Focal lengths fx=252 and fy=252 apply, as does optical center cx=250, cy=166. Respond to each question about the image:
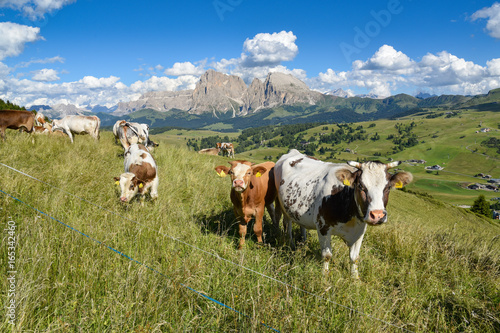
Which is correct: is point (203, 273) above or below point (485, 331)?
above

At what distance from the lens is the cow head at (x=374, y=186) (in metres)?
4.21

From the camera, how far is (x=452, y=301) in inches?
178

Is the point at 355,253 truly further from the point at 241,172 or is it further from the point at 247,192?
the point at 241,172

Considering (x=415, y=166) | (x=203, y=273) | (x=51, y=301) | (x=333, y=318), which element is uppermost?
(x=51, y=301)

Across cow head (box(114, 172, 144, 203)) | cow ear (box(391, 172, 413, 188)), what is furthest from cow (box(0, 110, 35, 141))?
cow ear (box(391, 172, 413, 188))

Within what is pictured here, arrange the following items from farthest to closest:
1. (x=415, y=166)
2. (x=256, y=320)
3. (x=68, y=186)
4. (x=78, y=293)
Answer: (x=415, y=166) < (x=68, y=186) < (x=78, y=293) < (x=256, y=320)

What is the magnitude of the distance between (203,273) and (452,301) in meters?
4.47

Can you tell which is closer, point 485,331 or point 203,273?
point 485,331

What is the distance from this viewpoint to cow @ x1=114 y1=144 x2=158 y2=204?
748cm

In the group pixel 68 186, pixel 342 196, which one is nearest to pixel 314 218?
pixel 342 196

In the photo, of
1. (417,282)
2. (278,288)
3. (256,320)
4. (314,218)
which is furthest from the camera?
(314,218)

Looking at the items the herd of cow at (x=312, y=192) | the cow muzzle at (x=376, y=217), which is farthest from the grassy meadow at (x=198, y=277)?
the cow muzzle at (x=376, y=217)

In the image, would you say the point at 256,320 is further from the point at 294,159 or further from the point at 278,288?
the point at 294,159

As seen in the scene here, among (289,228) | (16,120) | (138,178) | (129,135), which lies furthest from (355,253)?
(16,120)
